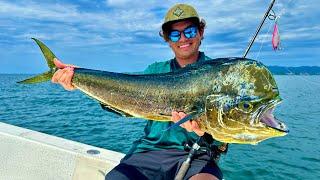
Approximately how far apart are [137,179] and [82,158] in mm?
1276

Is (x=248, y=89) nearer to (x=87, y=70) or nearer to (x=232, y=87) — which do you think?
(x=232, y=87)

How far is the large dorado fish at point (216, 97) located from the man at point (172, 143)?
1.88 ft

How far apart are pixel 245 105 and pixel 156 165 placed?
49.7 inches

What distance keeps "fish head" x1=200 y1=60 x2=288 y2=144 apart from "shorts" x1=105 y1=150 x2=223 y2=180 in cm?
85

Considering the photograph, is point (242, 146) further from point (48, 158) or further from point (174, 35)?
point (174, 35)

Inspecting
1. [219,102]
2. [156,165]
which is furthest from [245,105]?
[156,165]

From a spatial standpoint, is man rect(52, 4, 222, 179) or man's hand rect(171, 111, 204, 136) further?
man rect(52, 4, 222, 179)

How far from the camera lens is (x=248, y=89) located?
7.66ft

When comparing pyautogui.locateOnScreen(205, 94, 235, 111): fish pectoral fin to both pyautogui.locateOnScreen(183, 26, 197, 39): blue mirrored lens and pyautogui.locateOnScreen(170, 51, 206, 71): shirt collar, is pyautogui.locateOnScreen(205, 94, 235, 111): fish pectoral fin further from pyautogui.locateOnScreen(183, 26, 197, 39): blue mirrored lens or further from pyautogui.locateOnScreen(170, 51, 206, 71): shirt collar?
pyautogui.locateOnScreen(170, 51, 206, 71): shirt collar

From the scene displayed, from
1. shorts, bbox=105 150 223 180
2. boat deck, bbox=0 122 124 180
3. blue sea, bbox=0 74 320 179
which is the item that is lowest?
blue sea, bbox=0 74 320 179

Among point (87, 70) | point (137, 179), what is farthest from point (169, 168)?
point (87, 70)

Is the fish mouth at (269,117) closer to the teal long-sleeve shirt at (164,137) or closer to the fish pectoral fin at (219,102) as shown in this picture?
the fish pectoral fin at (219,102)

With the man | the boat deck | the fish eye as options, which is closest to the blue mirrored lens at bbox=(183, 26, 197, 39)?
the man

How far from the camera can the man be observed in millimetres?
3176
